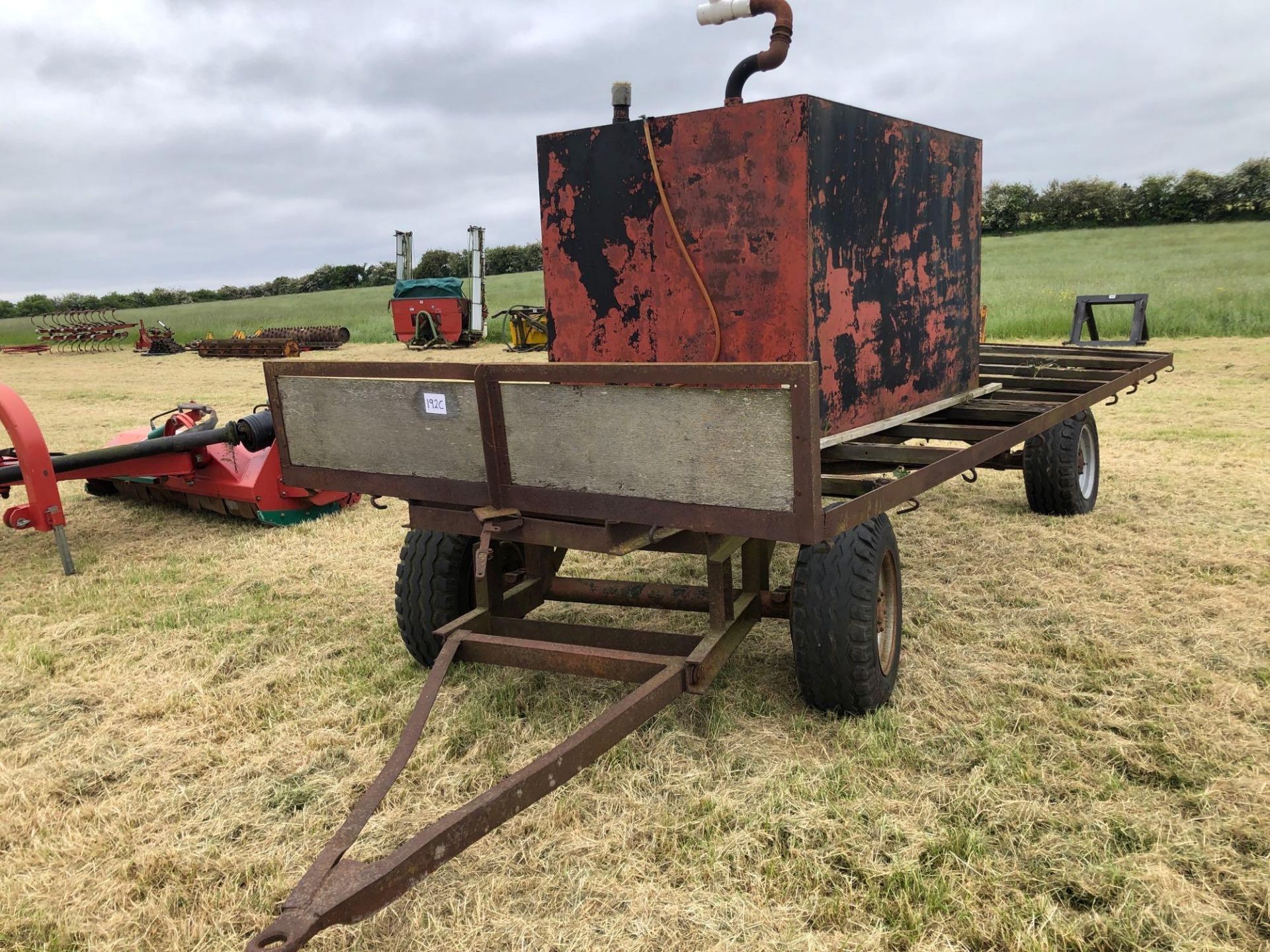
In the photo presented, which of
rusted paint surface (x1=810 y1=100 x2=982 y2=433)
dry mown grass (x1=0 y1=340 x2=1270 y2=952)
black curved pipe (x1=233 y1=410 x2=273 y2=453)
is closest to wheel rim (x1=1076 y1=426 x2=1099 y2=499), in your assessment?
dry mown grass (x1=0 y1=340 x2=1270 y2=952)

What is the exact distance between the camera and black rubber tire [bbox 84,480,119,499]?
6.95 m

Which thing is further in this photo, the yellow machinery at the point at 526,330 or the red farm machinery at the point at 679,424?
the yellow machinery at the point at 526,330

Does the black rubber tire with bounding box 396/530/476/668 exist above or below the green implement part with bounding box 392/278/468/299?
below

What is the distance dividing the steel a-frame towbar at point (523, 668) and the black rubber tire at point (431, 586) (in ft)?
0.65

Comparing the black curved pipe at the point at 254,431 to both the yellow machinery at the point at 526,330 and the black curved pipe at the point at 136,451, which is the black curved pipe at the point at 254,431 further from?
the yellow machinery at the point at 526,330

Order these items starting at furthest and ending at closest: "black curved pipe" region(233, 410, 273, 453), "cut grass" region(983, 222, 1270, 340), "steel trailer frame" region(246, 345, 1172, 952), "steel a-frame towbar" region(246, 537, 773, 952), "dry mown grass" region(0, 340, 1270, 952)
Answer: "cut grass" region(983, 222, 1270, 340), "black curved pipe" region(233, 410, 273, 453), "dry mown grass" region(0, 340, 1270, 952), "steel trailer frame" region(246, 345, 1172, 952), "steel a-frame towbar" region(246, 537, 773, 952)

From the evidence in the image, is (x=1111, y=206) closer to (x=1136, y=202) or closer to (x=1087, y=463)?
(x=1136, y=202)

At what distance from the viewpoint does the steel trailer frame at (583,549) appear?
2.03m

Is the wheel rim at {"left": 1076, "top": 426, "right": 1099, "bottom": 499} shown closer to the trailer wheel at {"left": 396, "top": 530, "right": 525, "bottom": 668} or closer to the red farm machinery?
the red farm machinery

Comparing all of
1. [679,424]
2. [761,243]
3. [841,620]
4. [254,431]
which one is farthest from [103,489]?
[841,620]

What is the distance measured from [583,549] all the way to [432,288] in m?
22.0

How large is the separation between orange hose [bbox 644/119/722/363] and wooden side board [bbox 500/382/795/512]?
91cm

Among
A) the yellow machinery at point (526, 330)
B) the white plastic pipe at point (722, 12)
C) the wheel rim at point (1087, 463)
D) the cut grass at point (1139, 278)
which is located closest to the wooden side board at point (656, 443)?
the white plastic pipe at point (722, 12)

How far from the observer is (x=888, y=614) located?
11.2 ft
